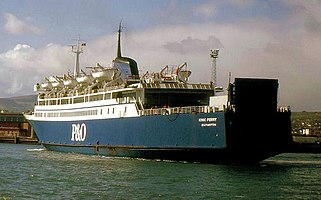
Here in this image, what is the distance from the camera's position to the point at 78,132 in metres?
51.6

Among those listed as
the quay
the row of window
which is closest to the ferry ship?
the row of window

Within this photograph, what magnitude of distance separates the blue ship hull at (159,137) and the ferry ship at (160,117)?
2.4 inches

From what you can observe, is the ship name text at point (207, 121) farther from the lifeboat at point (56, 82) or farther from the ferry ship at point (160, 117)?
the lifeboat at point (56, 82)

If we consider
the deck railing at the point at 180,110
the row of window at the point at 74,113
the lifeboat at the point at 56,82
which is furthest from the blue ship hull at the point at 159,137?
the lifeboat at the point at 56,82

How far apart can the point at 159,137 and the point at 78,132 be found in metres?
14.8

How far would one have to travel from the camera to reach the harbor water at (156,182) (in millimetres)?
24156

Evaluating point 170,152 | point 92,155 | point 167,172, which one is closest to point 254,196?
point 167,172

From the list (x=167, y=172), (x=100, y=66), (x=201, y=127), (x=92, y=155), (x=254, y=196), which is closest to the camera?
(x=254, y=196)

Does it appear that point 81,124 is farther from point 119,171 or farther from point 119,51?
point 119,171

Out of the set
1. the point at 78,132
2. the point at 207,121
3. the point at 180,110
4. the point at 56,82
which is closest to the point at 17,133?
the point at 56,82

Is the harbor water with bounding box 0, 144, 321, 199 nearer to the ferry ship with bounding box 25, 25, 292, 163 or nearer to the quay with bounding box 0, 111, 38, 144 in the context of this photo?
the ferry ship with bounding box 25, 25, 292, 163

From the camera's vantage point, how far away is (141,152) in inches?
1607

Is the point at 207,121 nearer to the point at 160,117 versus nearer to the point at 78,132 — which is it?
the point at 160,117

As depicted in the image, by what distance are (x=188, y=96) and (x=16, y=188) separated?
2062 cm
